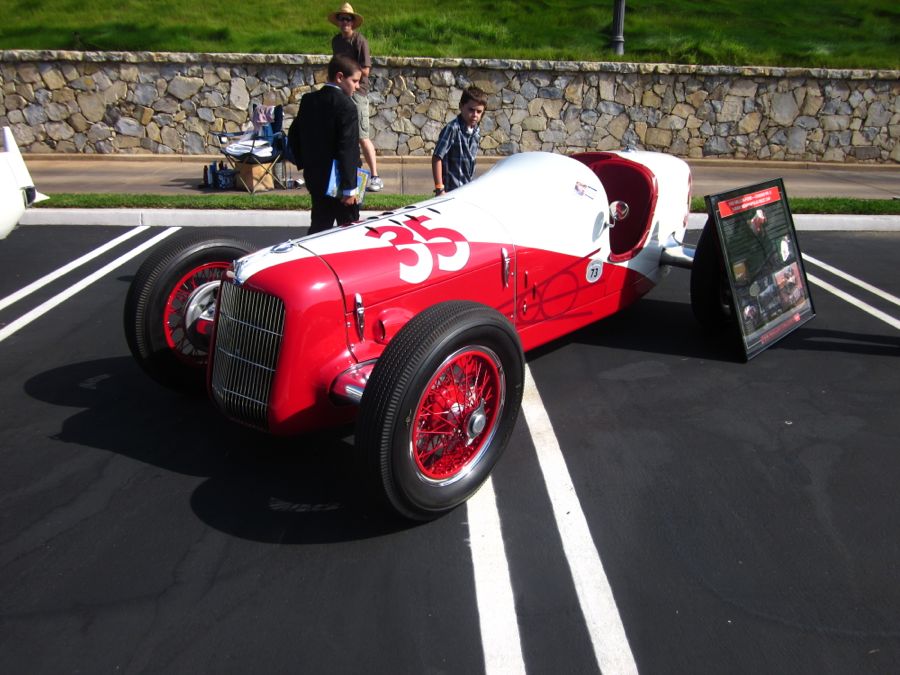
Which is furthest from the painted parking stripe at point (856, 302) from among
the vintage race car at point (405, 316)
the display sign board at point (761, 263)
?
the vintage race car at point (405, 316)

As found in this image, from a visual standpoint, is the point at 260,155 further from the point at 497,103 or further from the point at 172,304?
the point at 172,304

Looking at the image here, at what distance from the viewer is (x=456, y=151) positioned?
19.4ft

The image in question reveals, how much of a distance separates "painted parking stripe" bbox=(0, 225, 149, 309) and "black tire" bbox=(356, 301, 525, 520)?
4.25 m

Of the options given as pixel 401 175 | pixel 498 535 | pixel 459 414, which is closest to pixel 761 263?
pixel 459 414

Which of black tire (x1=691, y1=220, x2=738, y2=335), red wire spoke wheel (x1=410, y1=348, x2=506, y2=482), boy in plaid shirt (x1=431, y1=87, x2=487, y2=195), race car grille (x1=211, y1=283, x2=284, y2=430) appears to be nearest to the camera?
red wire spoke wheel (x1=410, y1=348, x2=506, y2=482)

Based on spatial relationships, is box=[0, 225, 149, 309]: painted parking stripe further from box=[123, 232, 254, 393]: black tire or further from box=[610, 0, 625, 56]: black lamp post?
box=[610, 0, 625, 56]: black lamp post

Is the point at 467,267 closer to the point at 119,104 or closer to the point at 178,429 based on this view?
the point at 178,429

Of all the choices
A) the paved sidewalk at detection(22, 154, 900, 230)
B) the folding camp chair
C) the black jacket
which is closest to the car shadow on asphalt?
the black jacket

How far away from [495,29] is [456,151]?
34.0 ft

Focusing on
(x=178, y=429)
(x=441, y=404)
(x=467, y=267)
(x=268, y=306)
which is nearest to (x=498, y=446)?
(x=441, y=404)

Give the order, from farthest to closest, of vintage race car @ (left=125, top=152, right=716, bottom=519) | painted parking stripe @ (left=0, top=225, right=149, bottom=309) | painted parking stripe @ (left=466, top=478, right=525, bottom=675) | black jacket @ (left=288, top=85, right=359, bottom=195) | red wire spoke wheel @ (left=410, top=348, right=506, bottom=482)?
1. painted parking stripe @ (left=0, top=225, right=149, bottom=309)
2. black jacket @ (left=288, top=85, right=359, bottom=195)
3. red wire spoke wheel @ (left=410, top=348, right=506, bottom=482)
4. vintage race car @ (left=125, top=152, right=716, bottom=519)
5. painted parking stripe @ (left=466, top=478, right=525, bottom=675)

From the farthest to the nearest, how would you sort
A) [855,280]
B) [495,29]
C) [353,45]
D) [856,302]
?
[495,29] → [353,45] → [855,280] → [856,302]

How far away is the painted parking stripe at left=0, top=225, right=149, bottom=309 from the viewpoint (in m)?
6.00

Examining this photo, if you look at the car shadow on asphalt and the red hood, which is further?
the red hood
